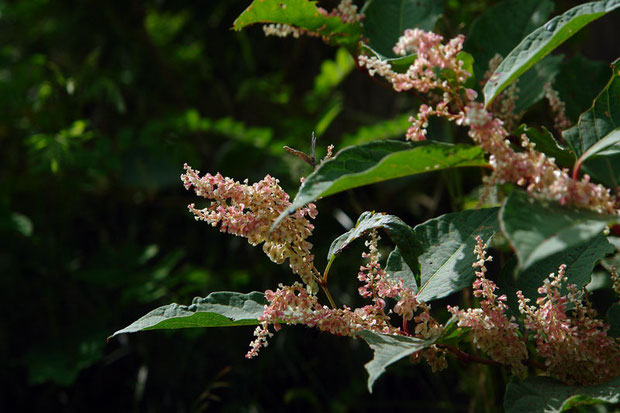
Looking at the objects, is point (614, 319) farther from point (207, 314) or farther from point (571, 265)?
point (207, 314)

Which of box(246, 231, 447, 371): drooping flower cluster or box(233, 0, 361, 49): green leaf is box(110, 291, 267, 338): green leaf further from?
box(233, 0, 361, 49): green leaf

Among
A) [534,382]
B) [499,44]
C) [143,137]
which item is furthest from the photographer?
[143,137]

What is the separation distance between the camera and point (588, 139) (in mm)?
681

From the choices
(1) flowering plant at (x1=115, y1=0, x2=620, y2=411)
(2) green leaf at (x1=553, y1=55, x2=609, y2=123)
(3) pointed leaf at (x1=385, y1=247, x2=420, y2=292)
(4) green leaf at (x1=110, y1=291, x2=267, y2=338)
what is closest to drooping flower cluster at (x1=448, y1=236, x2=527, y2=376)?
(1) flowering plant at (x1=115, y1=0, x2=620, y2=411)

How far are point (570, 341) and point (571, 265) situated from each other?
5.5 inches

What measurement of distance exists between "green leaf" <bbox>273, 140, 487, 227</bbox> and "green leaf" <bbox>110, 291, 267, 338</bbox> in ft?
0.59

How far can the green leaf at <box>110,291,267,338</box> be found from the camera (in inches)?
25.7

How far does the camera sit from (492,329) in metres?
0.62

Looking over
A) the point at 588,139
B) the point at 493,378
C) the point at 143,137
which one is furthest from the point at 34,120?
the point at 588,139

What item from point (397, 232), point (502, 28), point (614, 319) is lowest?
point (614, 319)

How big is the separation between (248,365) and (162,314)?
1.02 m

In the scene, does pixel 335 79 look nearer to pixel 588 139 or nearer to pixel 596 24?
pixel 596 24

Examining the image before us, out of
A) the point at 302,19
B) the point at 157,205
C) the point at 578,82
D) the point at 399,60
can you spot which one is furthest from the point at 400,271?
the point at 157,205

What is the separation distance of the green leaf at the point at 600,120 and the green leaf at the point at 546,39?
101 mm
